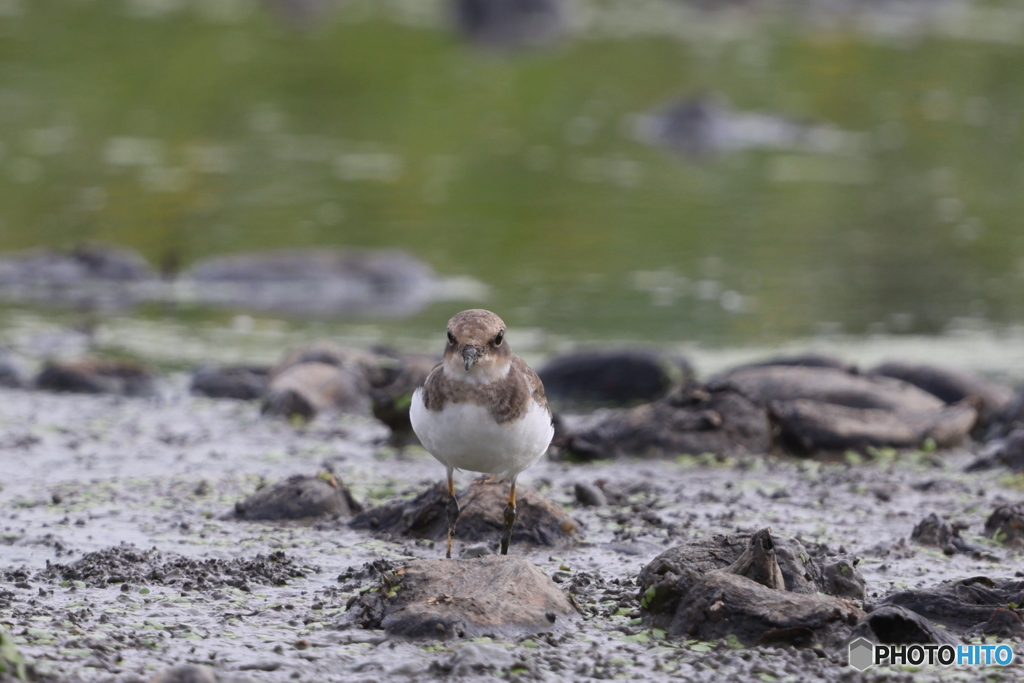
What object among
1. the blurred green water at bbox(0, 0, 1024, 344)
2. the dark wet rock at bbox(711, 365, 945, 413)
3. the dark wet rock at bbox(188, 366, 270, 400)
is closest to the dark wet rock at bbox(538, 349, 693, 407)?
the dark wet rock at bbox(711, 365, 945, 413)

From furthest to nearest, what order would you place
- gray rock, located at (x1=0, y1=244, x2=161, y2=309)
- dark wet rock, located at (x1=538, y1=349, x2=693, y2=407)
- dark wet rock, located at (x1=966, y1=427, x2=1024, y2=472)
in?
gray rock, located at (x1=0, y1=244, x2=161, y2=309) < dark wet rock, located at (x1=538, y1=349, x2=693, y2=407) < dark wet rock, located at (x1=966, y1=427, x2=1024, y2=472)

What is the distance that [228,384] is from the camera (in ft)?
45.3

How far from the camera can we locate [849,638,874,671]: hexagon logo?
6.76m

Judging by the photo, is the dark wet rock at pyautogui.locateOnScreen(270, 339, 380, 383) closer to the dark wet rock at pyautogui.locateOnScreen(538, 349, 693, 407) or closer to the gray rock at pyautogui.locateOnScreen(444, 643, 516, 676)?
the dark wet rock at pyautogui.locateOnScreen(538, 349, 693, 407)

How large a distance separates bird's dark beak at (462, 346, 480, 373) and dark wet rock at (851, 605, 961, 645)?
2.37 m

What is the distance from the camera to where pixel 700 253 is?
861 inches

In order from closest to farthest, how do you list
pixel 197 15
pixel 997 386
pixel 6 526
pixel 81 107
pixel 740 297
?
pixel 6 526
pixel 997 386
pixel 740 297
pixel 81 107
pixel 197 15

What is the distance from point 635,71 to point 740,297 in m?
23.9

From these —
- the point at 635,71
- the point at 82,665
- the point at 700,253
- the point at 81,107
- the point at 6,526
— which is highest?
the point at 635,71

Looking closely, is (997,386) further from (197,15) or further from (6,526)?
(197,15)

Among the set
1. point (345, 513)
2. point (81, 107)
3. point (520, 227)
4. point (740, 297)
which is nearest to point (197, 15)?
point (81, 107)

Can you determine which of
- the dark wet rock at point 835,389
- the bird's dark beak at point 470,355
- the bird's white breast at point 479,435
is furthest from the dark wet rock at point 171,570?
the dark wet rock at point 835,389

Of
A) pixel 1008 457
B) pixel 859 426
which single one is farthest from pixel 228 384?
pixel 1008 457

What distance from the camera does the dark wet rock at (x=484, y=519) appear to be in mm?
8812
